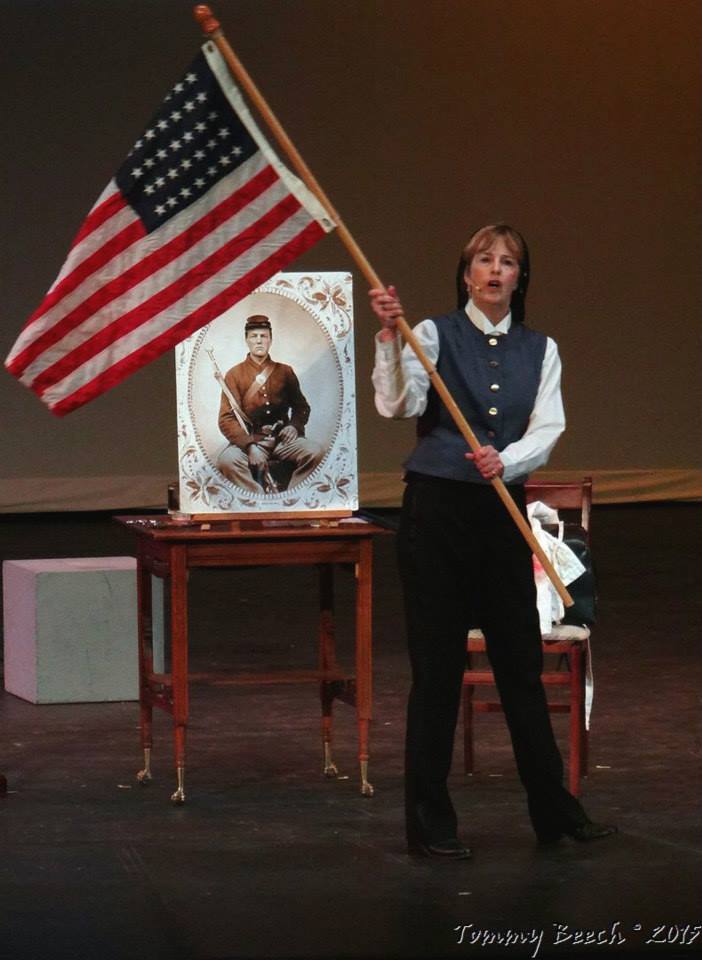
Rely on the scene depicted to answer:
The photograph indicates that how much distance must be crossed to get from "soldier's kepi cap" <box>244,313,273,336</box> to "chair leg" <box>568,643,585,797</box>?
3.90 feet

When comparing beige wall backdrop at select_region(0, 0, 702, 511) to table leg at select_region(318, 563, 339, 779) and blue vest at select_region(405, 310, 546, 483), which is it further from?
blue vest at select_region(405, 310, 546, 483)

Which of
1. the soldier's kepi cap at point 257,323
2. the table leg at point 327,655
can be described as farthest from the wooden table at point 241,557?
the soldier's kepi cap at point 257,323

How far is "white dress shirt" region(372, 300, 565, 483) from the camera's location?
407cm

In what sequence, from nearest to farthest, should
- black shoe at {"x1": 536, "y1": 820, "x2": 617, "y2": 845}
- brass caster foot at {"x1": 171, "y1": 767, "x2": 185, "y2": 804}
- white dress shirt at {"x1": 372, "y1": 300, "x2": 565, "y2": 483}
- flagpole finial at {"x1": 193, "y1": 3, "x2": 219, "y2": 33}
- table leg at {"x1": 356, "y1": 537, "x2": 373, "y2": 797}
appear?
flagpole finial at {"x1": 193, "y1": 3, "x2": 219, "y2": 33}
white dress shirt at {"x1": 372, "y1": 300, "x2": 565, "y2": 483}
black shoe at {"x1": 536, "y1": 820, "x2": 617, "y2": 845}
brass caster foot at {"x1": 171, "y1": 767, "x2": 185, "y2": 804}
table leg at {"x1": 356, "y1": 537, "x2": 373, "y2": 797}

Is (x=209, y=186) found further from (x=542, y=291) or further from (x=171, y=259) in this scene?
(x=542, y=291)

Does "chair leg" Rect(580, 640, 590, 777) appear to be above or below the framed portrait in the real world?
below

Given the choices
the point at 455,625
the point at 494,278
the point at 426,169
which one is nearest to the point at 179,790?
the point at 455,625

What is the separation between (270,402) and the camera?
501 centimetres

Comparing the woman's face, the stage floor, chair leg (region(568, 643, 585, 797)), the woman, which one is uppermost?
the woman's face

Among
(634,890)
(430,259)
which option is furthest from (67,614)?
(430,259)

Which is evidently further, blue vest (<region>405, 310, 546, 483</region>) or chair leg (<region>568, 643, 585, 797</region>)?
chair leg (<region>568, 643, 585, 797</region>)

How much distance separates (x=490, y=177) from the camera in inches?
478

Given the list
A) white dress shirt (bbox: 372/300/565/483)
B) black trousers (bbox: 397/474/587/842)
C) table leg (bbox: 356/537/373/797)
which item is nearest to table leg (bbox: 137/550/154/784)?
table leg (bbox: 356/537/373/797)

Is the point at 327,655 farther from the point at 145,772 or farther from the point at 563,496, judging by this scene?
the point at 563,496
